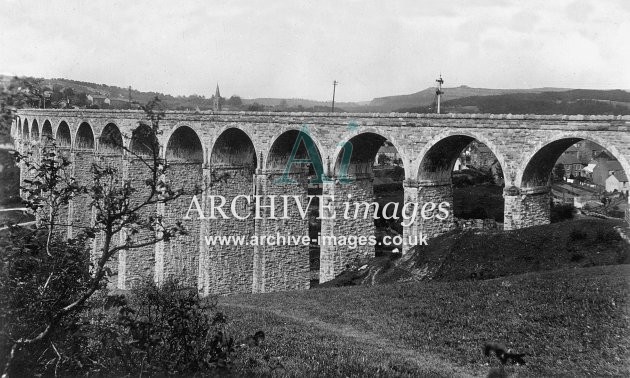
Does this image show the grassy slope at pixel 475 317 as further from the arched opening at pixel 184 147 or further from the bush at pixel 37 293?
the arched opening at pixel 184 147

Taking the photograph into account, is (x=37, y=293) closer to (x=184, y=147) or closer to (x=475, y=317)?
(x=475, y=317)

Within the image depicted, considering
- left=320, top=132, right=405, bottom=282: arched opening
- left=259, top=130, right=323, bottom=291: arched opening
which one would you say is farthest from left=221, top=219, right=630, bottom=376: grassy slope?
left=259, top=130, right=323, bottom=291: arched opening

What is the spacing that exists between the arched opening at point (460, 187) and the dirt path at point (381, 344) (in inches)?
376

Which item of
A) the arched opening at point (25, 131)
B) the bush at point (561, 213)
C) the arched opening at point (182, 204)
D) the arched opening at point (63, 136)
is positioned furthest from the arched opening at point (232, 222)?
the arched opening at point (25, 131)

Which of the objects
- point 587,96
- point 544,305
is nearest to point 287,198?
point 544,305

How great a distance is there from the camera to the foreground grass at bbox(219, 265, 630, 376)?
10.1 meters

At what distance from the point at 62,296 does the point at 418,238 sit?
741 inches

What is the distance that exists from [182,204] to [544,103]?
67.9 m

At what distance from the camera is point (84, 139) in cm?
4669

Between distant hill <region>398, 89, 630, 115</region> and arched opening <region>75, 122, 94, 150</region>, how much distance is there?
40.3 meters

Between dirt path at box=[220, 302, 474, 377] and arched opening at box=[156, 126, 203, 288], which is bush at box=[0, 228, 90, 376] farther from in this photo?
arched opening at box=[156, 126, 203, 288]

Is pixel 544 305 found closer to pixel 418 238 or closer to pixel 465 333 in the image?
pixel 465 333

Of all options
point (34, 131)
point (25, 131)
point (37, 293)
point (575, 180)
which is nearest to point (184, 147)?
point (37, 293)

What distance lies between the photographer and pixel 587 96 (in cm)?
8525
